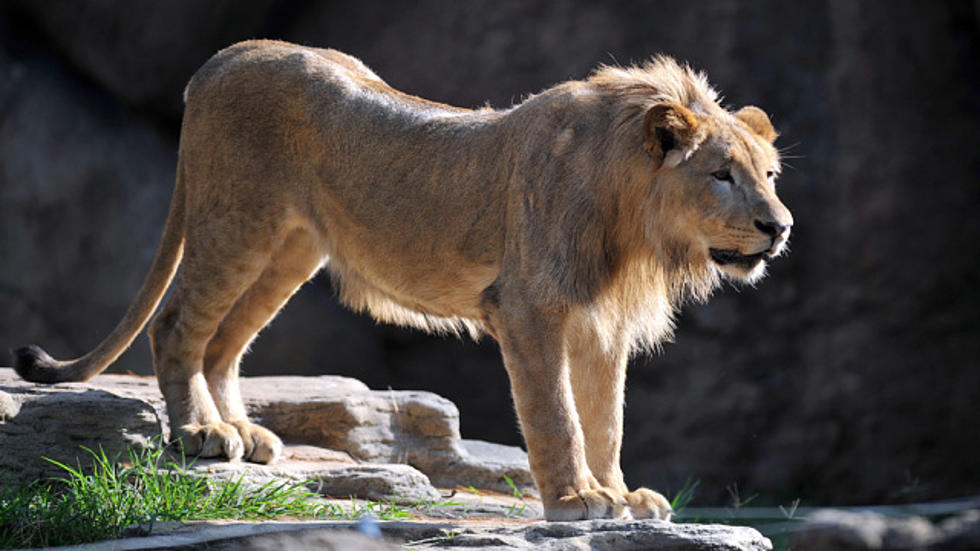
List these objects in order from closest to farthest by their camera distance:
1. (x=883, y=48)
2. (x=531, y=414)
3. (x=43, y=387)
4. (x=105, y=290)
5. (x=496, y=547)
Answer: (x=496, y=547)
(x=531, y=414)
(x=43, y=387)
(x=883, y=48)
(x=105, y=290)

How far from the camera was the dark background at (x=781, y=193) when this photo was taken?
828 centimetres

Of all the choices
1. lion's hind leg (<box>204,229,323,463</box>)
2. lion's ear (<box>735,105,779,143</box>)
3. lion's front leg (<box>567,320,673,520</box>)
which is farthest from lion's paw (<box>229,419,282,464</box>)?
lion's ear (<box>735,105,779,143</box>)

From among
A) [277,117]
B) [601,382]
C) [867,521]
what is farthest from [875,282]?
[867,521]

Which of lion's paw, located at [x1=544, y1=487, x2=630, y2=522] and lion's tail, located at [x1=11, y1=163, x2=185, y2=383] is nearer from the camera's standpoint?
lion's paw, located at [x1=544, y1=487, x2=630, y2=522]

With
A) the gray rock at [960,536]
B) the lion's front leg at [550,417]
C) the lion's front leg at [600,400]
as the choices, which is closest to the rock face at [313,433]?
the lion's front leg at [600,400]

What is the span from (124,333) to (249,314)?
1.93 ft

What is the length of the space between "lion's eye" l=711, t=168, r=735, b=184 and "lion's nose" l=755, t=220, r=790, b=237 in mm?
206

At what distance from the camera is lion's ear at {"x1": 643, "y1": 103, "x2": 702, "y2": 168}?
14.2 feet

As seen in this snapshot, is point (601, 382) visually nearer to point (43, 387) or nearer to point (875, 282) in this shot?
point (43, 387)

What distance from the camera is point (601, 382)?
16.0ft

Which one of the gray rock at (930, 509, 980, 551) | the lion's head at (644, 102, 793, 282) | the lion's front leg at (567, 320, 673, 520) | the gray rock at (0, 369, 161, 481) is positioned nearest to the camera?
the gray rock at (930, 509, 980, 551)

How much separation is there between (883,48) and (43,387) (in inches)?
231

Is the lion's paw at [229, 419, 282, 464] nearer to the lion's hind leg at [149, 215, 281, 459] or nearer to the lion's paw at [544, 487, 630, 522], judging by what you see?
the lion's hind leg at [149, 215, 281, 459]

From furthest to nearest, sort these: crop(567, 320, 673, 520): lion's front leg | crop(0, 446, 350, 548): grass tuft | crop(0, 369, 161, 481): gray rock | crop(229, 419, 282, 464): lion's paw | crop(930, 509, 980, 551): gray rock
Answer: crop(229, 419, 282, 464): lion's paw, crop(567, 320, 673, 520): lion's front leg, crop(0, 369, 161, 481): gray rock, crop(0, 446, 350, 548): grass tuft, crop(930, 509, 980, 551): gray rock
